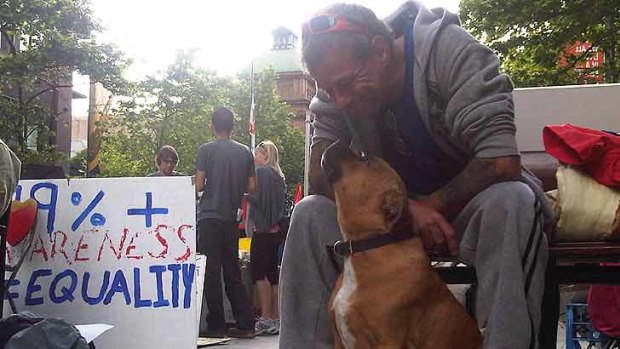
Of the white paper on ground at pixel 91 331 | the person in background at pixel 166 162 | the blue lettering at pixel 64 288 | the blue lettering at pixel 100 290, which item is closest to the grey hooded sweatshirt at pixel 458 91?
the white paper on ground at pixel 91 331

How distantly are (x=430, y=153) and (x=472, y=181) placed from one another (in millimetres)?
293

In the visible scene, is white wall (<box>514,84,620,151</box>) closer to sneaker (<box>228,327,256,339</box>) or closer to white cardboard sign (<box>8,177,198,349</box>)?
white cardboard sign (<box>8,177,198,349</box>)

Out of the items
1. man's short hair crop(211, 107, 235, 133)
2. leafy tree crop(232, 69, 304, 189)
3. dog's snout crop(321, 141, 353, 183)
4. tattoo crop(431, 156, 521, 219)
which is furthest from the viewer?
leafy tree crop(232, 69, 304, 189)

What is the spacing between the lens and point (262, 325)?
23.2 feet

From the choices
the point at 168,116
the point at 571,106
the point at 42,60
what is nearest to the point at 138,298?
the point at 571,106

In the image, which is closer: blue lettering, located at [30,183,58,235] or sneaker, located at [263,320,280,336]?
blue lettering, located at [30,183,58,235]

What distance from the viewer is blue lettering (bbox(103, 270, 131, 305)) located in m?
4.60

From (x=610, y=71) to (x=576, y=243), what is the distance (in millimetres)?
14889

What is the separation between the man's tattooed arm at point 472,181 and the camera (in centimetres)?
212

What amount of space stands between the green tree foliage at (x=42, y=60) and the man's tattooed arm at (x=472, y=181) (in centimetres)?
1674

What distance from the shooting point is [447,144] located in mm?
2363

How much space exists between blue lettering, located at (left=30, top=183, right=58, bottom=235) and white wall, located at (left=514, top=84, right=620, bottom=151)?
2874mm

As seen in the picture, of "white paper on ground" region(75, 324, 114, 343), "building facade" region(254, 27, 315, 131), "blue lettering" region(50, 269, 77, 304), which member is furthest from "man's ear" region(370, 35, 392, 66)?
"building facade" region(254, 27, 315, 131)

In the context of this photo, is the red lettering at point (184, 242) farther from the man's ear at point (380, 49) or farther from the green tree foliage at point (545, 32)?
the green tree foliage at point (545, 32)
